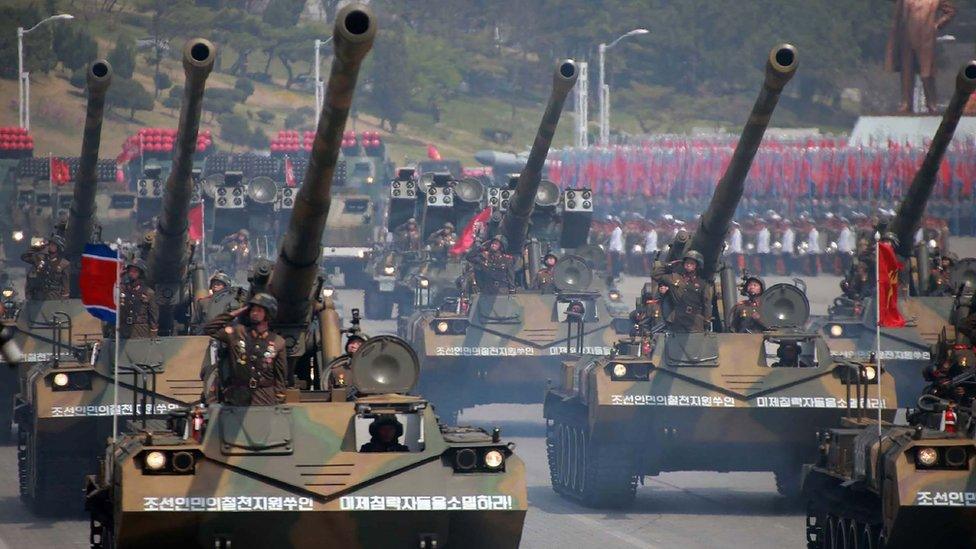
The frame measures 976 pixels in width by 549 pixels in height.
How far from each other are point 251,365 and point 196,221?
69.9ft

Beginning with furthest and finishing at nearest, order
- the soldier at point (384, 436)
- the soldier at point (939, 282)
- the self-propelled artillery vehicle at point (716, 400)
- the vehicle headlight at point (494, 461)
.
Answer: the soldier at point (939, 282)
the self-propelled artillery vehicle at point (716, 400)
the soldier at point (384, 436)
the vehicle headlight at point (494, 461)

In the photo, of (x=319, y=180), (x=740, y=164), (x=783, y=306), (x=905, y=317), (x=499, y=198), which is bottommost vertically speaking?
(x=905, y=317)

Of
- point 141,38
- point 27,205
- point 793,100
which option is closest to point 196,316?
point 27,205

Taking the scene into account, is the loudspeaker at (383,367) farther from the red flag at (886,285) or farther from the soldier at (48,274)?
the soldier at (48,274)

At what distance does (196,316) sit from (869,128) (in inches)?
2197

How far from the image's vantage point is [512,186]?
1332 inches

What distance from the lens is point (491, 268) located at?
99.8 ft

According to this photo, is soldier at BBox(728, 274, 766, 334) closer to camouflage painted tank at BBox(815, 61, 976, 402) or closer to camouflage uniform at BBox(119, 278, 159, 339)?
camouflage painted tank at BBox(815, 61, 976, 402)

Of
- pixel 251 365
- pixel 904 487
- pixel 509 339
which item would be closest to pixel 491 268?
pixel 509 339

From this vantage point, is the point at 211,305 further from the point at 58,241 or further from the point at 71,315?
the point at 58,241

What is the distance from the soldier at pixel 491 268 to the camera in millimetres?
30391

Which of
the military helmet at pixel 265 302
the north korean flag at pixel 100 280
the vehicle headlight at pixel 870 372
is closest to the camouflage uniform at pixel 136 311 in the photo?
the north korean flag at pixel 100 280

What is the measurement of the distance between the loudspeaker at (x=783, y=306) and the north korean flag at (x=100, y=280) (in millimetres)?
8002

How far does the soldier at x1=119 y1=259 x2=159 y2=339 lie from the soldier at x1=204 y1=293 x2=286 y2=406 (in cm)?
694
